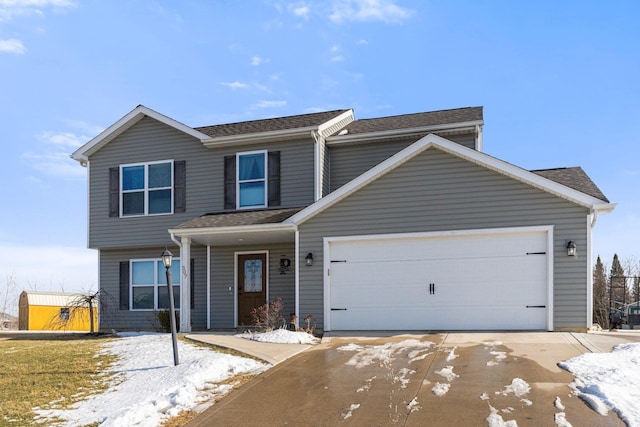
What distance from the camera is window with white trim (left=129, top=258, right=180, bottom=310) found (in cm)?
1677

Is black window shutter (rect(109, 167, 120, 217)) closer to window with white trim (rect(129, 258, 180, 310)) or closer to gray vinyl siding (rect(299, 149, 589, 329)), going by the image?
window with white trim (rect(129, 258, 180, 310))

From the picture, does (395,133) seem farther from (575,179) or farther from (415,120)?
(575,179)

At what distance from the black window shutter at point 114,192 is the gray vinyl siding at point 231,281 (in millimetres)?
3362

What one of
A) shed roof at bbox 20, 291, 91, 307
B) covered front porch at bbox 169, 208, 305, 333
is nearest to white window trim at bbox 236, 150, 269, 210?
covered front porch at bbox 169, 208, 305, 333

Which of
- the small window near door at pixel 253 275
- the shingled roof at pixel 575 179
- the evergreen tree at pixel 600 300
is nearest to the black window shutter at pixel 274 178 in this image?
the small window near door at pixel 253 275

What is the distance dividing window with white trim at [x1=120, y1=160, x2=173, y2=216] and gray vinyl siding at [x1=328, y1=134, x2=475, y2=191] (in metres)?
4.85

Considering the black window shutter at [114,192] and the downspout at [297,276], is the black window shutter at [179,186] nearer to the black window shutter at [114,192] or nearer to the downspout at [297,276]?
the black window shutter at [114,192]

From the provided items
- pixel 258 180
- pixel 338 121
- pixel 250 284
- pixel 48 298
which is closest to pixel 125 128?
pixel 258 180

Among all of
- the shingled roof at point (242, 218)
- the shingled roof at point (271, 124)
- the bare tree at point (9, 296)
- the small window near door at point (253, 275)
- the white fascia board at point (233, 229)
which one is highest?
the shingled roof at point (271, 124)

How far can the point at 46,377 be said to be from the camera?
31.3 feet

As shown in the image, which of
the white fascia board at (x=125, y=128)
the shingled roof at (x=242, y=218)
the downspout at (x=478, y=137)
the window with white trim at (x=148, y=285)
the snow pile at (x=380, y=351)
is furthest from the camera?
the window with white trim at (x=148, y=285)

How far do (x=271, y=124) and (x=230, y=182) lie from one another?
7.01 ft

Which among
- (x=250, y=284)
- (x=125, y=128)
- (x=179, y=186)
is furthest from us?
(x=125, y=128)

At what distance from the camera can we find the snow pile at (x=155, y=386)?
725 cm
